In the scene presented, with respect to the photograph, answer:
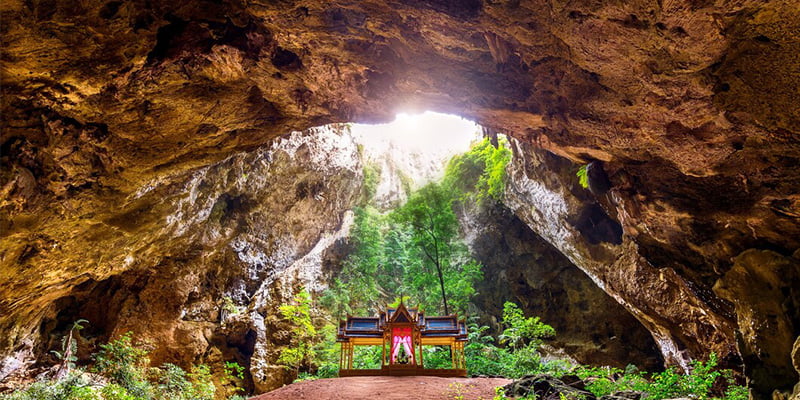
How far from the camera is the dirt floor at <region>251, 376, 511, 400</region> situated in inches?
282

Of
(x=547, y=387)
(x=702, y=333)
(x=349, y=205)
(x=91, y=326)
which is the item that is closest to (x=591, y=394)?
(x=547, y=387)

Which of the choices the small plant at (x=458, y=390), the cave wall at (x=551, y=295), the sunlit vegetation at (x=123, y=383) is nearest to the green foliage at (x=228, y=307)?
the sunlit vegetation at (x=123, y=383)

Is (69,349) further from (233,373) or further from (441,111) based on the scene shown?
(441,111)

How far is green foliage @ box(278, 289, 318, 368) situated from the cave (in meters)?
4.23

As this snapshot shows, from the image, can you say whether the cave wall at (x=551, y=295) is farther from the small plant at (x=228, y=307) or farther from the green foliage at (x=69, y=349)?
the green foliage at (x=69, y=349)

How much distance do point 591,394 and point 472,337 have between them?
7.43m

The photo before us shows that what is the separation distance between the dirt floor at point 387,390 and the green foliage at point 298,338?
3.38 metres

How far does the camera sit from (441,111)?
748 cm

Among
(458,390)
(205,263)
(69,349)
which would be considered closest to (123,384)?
(69,349)

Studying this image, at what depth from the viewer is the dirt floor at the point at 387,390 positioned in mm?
7164

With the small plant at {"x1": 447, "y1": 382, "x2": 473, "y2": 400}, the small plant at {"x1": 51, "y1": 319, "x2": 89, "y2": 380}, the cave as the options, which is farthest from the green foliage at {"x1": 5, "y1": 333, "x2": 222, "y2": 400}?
the small plant at {"x1": 447, "y1": 382, "x2": 473, "y2": 400}

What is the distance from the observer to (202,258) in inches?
487

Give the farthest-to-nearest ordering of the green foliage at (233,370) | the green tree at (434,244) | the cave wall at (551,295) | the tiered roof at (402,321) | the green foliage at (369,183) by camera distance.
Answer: the green foliage at (369,183) → the green tree at (434,244) → the cave wall at (551,295) → the green foliage at (233,370) → the tiered roof at (402,321)

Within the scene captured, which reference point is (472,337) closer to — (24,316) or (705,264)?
(705,264)
